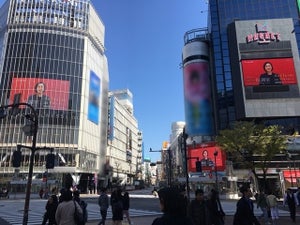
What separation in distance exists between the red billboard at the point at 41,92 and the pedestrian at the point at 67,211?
2410 inches

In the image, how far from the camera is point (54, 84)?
65562 mm

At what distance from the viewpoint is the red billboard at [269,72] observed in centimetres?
5853

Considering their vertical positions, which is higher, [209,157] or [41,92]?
[41,92]

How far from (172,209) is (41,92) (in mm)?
66071

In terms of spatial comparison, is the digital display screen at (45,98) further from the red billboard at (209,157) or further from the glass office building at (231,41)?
the glass office building at (231,41)

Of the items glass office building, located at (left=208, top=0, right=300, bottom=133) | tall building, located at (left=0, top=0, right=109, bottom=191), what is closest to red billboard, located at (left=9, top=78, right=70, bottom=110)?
tall building, located at (left=0, top=0, right=109, bottom=191)

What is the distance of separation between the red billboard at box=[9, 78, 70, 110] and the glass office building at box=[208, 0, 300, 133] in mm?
33375

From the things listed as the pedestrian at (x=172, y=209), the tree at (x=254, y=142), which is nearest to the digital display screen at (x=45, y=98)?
the tree at (x=254, y=142)

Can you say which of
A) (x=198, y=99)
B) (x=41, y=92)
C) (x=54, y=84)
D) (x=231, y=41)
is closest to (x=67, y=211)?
(x=41, y=92)

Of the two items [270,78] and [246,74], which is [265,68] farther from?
[246,74]

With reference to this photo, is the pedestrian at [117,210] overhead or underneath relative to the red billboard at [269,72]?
underneath

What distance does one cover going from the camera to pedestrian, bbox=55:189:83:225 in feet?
20.0

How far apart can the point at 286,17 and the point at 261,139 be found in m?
43.1

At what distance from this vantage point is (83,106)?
68.0 metres
